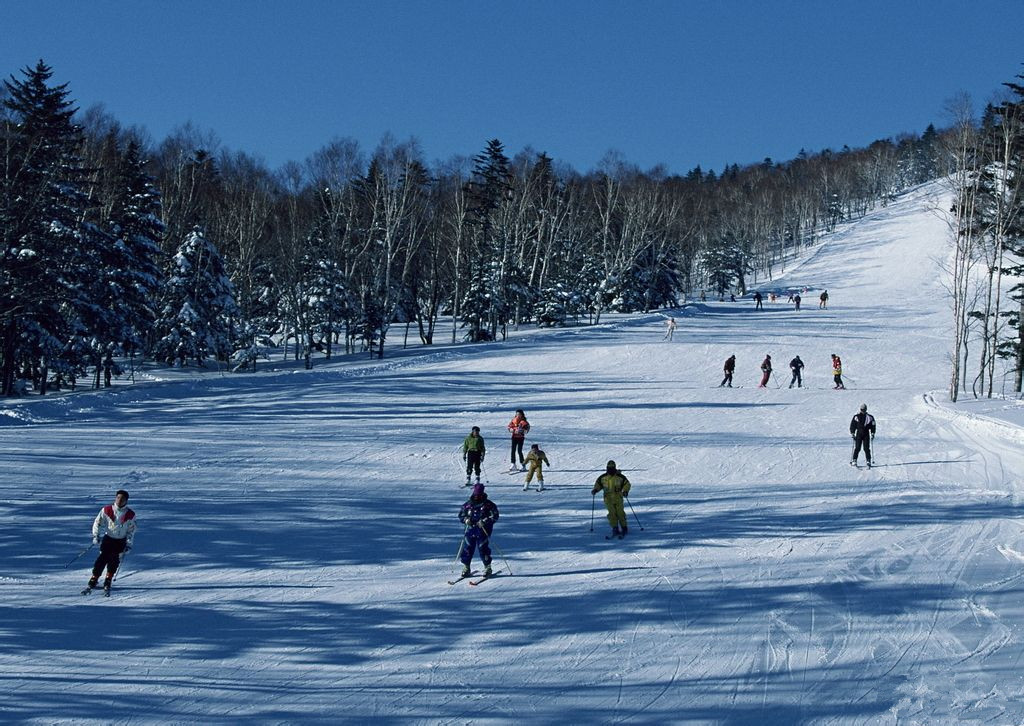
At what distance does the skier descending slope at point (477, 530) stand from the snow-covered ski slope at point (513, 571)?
0.39 m

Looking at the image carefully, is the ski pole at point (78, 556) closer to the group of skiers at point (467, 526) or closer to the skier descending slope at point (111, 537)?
the group of skiers at point (467, 526)

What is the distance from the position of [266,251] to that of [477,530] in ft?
145

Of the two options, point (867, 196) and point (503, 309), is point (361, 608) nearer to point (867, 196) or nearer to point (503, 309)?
point (503, 309)

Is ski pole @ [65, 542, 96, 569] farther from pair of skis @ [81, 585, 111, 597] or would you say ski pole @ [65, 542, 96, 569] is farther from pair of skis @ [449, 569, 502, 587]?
pair of skis @ [449, 569, 502, 587]

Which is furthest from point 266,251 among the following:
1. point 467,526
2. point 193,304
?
point 467,526

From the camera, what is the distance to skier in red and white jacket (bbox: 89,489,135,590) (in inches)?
384

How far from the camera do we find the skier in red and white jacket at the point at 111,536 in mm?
9750

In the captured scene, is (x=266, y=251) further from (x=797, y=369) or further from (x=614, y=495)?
(x=614, y=495)

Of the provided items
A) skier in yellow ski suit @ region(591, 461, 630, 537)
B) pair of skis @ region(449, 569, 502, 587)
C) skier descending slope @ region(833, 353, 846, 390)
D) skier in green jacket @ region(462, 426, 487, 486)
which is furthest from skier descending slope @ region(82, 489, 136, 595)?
skier descending slope @ region(833, 353, 846, 390)

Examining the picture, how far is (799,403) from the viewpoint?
88.7 feet

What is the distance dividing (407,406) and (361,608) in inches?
660

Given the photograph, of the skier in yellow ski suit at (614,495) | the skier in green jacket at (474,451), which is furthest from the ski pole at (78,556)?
the skier in yellow ski suit at (614,495)

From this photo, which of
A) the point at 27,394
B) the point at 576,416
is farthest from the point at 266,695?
the point at 27,394

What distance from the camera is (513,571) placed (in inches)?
434
